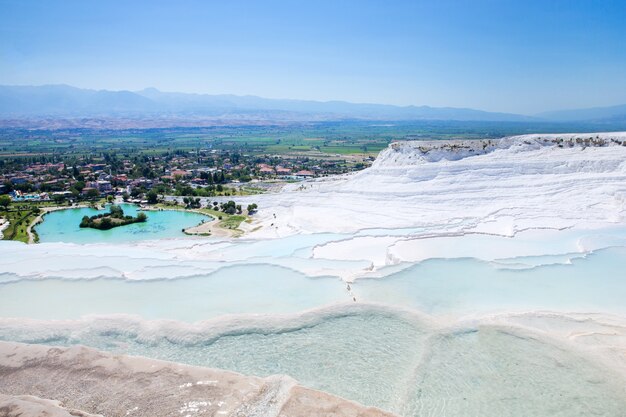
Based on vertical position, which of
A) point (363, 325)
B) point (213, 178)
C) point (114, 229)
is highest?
point (363, 325)

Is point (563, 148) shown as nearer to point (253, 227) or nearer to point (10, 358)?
point (253, 227)

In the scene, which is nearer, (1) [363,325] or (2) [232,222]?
(1) [363,325]

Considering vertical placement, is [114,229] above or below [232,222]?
below

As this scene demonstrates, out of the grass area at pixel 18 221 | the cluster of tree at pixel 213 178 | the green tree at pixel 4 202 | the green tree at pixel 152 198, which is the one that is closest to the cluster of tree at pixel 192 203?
the green tree at pixel 152 198

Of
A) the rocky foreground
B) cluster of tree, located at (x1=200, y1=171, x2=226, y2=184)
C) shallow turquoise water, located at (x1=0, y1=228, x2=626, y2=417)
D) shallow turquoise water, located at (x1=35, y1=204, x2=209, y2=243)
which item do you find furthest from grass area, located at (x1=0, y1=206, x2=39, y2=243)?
the rocky foreground

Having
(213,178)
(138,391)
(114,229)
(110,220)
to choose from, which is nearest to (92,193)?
(213,178)

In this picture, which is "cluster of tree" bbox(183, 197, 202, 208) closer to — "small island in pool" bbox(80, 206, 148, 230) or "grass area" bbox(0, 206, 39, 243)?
"small island in pool" bbox(80, 206, 148, 230)

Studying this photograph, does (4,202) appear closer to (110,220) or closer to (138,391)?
(110,220)
